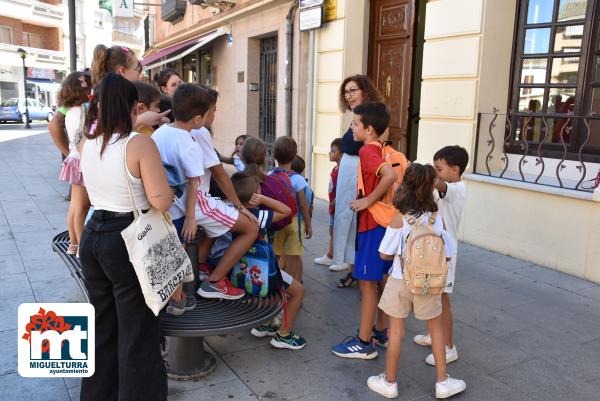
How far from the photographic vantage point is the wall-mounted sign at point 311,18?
802cm

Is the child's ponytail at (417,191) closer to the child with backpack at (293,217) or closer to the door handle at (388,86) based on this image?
the child with backpack at (293,217)

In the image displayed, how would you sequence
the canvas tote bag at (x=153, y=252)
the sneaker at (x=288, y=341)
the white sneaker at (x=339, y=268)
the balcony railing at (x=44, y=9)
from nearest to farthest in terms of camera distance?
the canvas tote bag at (x=153, y=252) < the sneaker at (x=288, y=341) < the white sneaker at (x=339, y=268) < the balcony railing at (x=44, y=9)

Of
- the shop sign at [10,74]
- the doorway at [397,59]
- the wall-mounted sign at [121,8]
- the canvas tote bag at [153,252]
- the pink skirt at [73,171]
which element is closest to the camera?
the canvas tote bag at [153,252]

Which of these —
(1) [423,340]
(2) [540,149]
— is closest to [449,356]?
(1) [423,340]

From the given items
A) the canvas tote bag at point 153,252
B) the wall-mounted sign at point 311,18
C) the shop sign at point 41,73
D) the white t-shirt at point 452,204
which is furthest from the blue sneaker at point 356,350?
the shop sign at point 41,73

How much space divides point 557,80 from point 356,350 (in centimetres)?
396

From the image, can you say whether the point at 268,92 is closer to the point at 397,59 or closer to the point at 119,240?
the point at 397,59

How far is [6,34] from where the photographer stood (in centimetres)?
3741

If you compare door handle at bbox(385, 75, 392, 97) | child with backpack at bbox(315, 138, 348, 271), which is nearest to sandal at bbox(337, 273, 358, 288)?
child with backpack at bbox(315, 138, 348, 271)

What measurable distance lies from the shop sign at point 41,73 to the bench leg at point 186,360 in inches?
1687

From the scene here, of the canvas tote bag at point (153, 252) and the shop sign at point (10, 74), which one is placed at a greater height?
the shop sign at point (10, 74)

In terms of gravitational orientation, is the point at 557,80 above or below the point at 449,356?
above

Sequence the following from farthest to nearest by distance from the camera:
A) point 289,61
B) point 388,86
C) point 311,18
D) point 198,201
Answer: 1. point 289,61
2. point 311,18
3. point 388,86
4. point 198,201

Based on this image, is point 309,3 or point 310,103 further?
point 310,103
